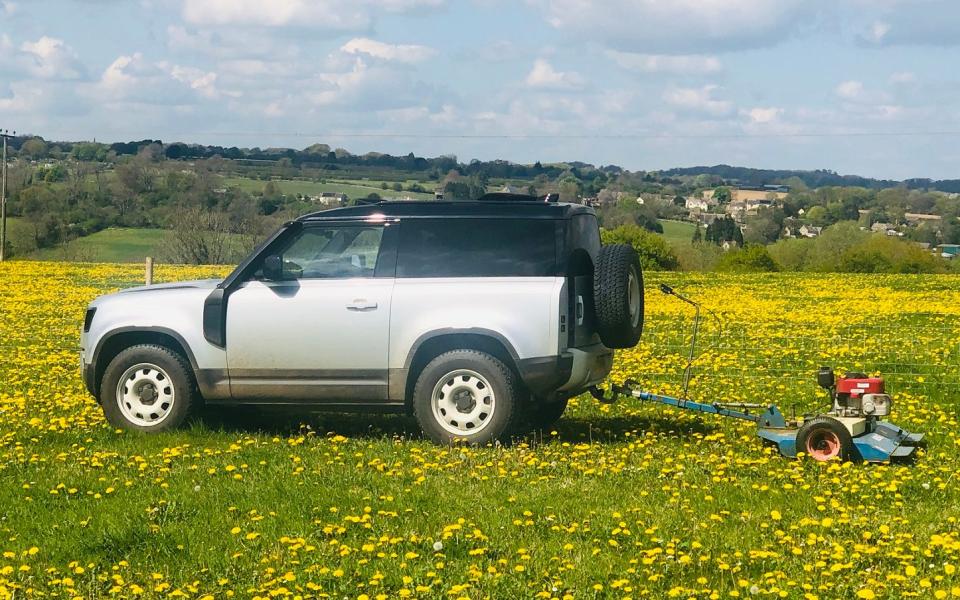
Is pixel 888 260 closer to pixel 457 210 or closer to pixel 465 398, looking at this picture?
pixel 457 210

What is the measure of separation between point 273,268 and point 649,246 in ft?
185

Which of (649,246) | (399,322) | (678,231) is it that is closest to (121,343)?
(399,322)

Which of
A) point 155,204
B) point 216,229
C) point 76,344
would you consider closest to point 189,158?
point 155,204

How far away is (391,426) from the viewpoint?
11500 mm

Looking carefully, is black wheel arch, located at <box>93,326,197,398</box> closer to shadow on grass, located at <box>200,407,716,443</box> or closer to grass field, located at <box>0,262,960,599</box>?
grass field, located at <box>0,262,960,599</box>

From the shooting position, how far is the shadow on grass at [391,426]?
10.9 meters

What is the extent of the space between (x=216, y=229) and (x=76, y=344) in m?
47.8

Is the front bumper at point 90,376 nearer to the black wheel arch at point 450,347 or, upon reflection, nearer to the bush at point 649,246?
the black wheel arch at point 450,347

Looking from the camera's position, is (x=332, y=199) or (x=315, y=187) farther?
(x=315, y=187)

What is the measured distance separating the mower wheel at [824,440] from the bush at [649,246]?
179 ft

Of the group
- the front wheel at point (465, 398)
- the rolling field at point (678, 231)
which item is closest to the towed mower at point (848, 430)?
the front wheel at point (465, 398)

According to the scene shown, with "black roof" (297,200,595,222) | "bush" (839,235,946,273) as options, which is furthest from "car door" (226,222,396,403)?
"bush" (839,235,946,273)

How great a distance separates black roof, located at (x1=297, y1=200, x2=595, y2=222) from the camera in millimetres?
10383

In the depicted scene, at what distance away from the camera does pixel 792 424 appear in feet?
33.4
